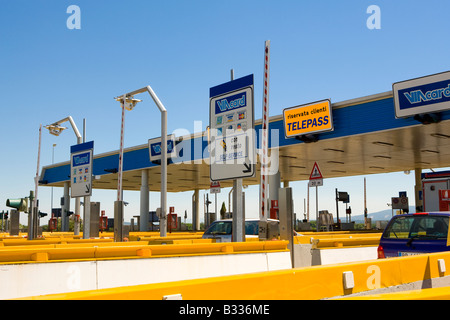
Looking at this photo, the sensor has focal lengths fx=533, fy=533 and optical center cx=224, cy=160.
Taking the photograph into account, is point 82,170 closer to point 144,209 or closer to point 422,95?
point 422,95

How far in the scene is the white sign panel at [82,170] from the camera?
17.3 meters

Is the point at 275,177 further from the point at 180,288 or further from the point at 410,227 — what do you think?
the point at 180,288

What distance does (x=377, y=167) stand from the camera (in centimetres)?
3862

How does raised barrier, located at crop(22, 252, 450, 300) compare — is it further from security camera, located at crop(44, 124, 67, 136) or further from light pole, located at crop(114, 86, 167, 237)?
security camera, located at crop(44, 124, 67, 136)

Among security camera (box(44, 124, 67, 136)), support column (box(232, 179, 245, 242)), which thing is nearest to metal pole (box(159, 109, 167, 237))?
security camera (box(44, 124, 67, 136))

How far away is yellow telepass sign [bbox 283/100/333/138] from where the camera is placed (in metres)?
24.4

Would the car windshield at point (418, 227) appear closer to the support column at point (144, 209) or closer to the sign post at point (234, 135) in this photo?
the sign post at point (234, 135)

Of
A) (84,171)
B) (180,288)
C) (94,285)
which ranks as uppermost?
(84,171)

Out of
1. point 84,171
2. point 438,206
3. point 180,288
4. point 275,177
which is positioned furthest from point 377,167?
point 180,288

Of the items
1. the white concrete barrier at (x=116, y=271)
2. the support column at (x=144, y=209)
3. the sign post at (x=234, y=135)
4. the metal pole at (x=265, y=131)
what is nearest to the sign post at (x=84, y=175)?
the sign post at (x=234, y=135)

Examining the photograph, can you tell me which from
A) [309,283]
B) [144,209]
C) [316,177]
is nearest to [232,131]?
[309,283]

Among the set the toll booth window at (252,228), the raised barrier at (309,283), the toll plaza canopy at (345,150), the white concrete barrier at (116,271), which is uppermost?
the toll plaza canopy at (345,150)

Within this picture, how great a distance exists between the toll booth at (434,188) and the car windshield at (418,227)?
11.7m

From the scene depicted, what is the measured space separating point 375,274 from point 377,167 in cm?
3380
